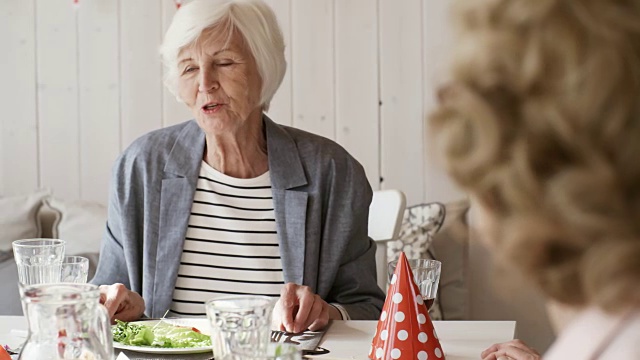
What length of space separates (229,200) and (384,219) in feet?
2.33

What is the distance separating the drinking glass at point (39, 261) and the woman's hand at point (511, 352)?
2.42ft

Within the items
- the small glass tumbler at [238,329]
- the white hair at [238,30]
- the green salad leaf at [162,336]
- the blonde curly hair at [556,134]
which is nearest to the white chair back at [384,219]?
the white hair at [238,30]

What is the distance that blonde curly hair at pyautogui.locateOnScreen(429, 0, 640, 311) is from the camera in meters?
0.59

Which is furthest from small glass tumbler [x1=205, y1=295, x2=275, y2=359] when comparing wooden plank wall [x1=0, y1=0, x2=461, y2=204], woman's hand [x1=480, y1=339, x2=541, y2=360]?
wooden plank wall [x1=0, y1=0, x2=461, y2=204]

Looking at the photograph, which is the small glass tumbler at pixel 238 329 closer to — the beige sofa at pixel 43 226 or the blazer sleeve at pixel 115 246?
the blazer sleeve at pixel 115 246

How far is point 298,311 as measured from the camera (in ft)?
5.64

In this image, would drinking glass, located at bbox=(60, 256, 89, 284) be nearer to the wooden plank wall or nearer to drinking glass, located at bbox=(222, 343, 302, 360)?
drinking glass, located at bbox=(222, 343, 302, 360)

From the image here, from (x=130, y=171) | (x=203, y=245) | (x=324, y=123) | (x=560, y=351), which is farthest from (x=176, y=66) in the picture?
(x=560, y=351)

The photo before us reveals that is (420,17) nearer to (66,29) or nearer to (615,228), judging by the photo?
(66,29)

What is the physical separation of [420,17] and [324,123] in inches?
19.1

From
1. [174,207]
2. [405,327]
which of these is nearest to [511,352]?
[405,327]

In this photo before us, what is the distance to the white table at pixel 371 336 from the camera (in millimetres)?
1585

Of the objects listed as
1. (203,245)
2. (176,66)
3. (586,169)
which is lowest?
(203,245)

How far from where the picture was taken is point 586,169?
0.60 metres
